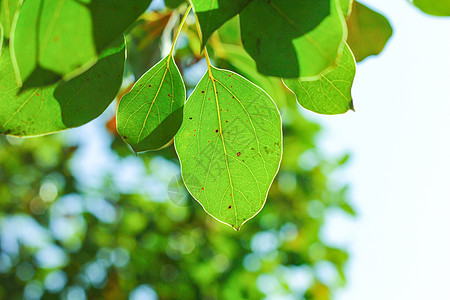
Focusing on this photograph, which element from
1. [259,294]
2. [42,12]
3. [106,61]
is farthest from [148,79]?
[259,294]

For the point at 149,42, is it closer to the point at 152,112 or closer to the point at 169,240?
the point at 152,112

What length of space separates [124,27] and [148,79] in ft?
0.73

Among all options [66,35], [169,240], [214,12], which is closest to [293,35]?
[214,12]

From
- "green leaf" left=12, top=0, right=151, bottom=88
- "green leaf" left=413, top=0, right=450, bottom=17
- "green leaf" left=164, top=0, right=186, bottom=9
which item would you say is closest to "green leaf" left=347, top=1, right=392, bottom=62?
Answer: "green leaf" left=413, top=0, right=450, bottom=17

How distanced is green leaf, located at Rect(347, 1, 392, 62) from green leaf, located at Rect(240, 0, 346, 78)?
0.24m

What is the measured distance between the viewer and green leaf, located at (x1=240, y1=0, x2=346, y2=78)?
33cm

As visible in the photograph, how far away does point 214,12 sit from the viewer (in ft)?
1.09

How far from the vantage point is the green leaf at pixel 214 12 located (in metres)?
0.33

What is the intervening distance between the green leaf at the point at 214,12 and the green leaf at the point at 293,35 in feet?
0.08

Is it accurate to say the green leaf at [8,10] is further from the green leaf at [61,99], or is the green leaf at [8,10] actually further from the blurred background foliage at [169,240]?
the blurred background foliage at [169,240]

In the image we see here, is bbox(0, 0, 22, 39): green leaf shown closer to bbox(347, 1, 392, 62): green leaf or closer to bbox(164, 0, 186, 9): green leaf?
bbox(164, 0, 186, 9): green leaf

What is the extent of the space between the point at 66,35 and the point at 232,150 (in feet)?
0.84

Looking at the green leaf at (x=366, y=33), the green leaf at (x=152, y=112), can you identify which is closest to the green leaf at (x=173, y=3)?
the green leaf at (x=152, y=112)

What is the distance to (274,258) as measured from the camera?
2.32 m
